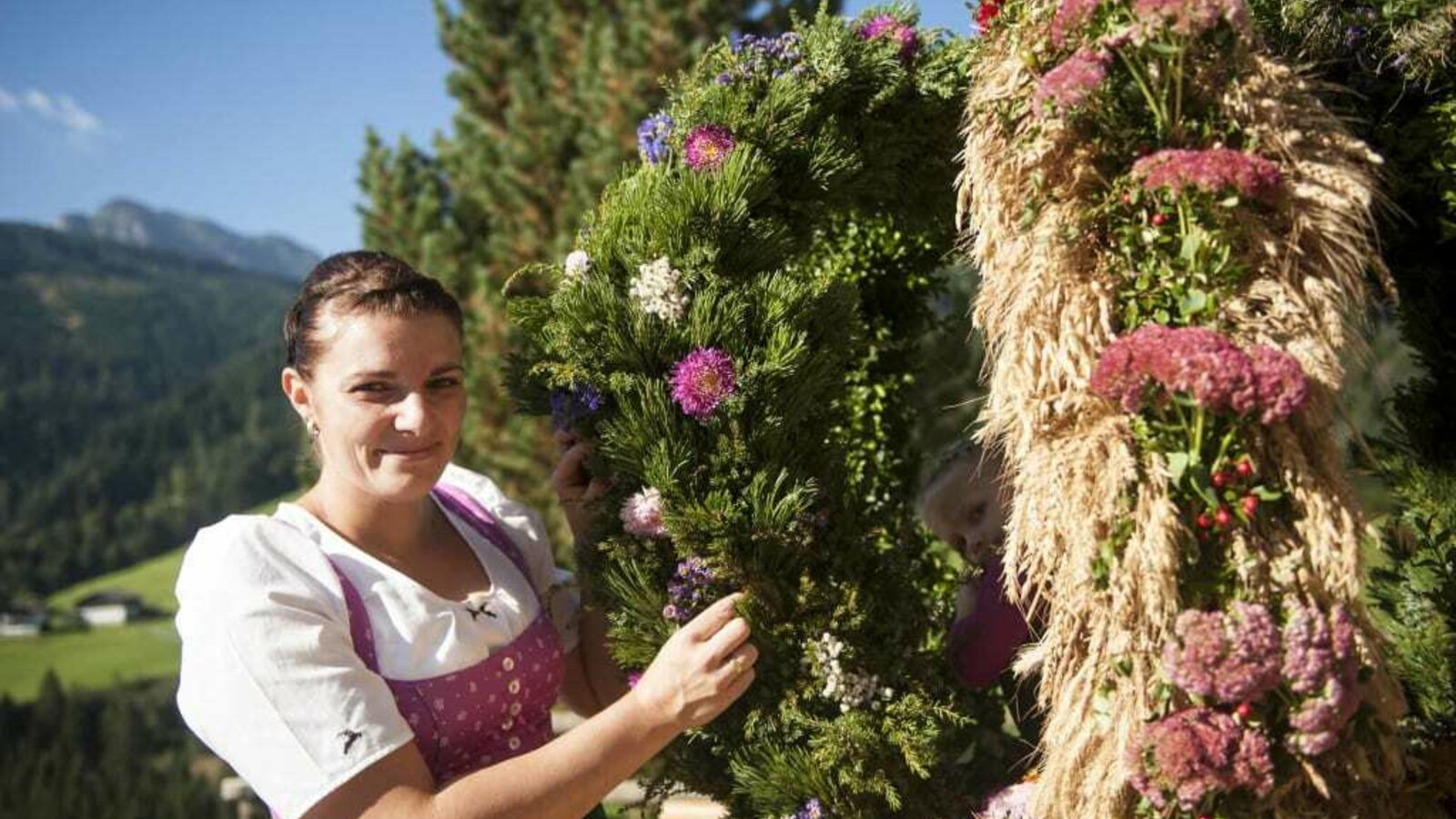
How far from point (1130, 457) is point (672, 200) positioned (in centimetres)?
105

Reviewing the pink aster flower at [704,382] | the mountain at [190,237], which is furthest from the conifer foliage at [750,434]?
the mountain at [190,237]

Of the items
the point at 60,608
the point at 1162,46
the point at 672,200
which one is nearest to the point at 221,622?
the point at 672,200

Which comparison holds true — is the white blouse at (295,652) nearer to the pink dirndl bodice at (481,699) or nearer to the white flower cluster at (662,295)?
the pink dirndl bodice at (481,699)

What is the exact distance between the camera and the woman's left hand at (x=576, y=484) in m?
2.40

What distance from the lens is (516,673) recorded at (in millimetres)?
2244

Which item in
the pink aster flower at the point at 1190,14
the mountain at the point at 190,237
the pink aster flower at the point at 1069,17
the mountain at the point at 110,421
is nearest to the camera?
the pink aster flower at the point at 1190,14

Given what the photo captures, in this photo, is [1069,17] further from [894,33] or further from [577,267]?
[577,267]

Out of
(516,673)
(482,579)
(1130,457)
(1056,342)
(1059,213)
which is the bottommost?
(516,673)

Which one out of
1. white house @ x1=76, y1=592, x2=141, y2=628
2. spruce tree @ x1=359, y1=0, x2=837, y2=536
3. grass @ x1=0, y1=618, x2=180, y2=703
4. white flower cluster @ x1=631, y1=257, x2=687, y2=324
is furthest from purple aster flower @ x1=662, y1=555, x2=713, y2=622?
white house @ x1=76, y1=592, x2=141, y2=628

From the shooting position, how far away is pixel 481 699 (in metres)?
2.16

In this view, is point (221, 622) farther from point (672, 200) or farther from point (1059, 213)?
point (1059, 213)

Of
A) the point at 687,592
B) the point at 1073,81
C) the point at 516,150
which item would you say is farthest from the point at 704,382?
the point at 516,150

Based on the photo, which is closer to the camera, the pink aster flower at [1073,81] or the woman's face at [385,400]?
the pink aster flower at [1073,81]

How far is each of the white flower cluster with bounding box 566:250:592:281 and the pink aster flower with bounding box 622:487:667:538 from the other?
0.46 metres
